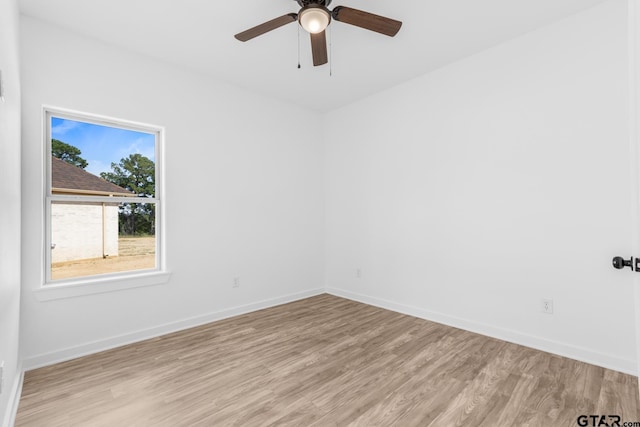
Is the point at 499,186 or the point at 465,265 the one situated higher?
the point at 499,186

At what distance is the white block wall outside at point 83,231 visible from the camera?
8.70ft

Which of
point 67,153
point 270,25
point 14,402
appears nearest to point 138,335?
point 14,402

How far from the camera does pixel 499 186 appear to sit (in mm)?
2951

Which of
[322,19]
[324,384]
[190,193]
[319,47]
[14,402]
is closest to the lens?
[14,402]

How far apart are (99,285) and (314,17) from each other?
9.18 ft

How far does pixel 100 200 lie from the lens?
9.38 feet

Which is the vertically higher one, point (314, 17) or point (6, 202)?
point (314, 17)

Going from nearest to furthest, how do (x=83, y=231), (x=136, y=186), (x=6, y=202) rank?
(x=6, y=202) < (x=83, y=231) < (x=136, y=186)

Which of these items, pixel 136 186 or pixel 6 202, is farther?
pixel 136 186

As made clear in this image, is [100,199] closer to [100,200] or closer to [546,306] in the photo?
[100,200]

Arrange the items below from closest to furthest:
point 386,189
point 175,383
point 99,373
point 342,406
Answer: point 342,406, point 175,383, point 99,373, point 386,189

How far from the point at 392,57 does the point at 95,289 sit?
3546 millimetres

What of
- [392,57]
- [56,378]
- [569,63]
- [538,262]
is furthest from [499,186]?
[56,378]

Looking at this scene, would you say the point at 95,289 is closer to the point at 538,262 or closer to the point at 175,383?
the point at 175,383
